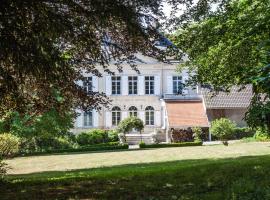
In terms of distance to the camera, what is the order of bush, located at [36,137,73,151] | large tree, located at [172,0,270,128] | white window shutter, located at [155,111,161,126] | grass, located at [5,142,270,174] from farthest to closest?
white window shutter, located at [155,111,161,126] < bush, located at [36,137,73,151] < grass, located at [5,142,270,174] < large tree, located at [172,0,270,128]

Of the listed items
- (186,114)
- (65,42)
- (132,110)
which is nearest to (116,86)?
(132,110)

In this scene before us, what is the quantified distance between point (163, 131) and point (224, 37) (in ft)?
93.6

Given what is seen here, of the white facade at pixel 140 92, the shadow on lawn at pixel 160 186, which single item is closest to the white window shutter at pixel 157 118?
the white facade at pixel 140 92

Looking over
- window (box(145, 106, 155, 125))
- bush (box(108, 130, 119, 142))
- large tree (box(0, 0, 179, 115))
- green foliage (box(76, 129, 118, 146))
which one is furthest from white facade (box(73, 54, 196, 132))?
large tree (box(0, 0, 179, 115))

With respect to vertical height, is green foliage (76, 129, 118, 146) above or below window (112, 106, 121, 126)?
below

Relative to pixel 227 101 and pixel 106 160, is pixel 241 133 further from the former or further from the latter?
pixel 106 160

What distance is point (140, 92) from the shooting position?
148 ft

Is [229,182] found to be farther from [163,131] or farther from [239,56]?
[163,131]

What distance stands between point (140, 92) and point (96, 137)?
794cm

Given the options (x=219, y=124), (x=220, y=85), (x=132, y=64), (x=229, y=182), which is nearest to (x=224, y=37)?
(x=220, y=85)

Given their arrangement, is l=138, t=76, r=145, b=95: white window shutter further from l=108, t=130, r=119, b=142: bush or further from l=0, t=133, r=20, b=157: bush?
l=0, t=133, r=20, b=157: bush

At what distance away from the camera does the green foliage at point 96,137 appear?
127 ft

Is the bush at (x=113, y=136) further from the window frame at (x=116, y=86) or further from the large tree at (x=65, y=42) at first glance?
the large tree at (x=65, y=42)

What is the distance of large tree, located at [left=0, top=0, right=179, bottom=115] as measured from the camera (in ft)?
27.0
